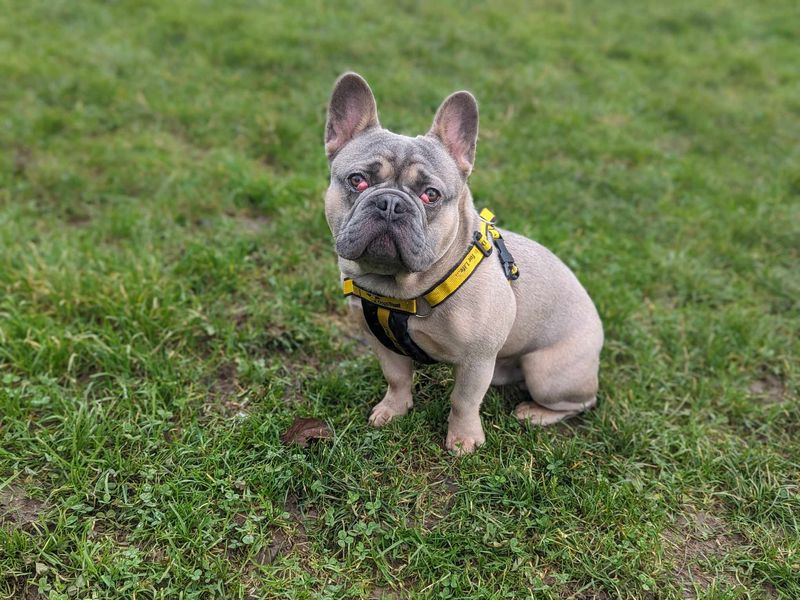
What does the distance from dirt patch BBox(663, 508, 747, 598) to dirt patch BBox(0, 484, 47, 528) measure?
2.91 metres

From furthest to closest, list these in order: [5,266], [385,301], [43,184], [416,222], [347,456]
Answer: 1. [43,184]
2. [5,266]
3. [347,456]
4. [385,301]
5. [416,222]

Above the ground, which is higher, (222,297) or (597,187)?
(597,187)

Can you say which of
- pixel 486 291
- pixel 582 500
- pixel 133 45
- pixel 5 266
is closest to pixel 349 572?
pixel 582 500

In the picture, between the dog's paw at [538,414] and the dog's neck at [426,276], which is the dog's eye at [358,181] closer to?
the dog's neck at [426,276]

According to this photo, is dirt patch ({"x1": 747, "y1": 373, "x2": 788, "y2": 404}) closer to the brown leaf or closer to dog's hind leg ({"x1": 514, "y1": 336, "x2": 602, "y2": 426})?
dog's hind leg ({"x1": 514, "y1": 336, "x2": 602, "y2": 426})

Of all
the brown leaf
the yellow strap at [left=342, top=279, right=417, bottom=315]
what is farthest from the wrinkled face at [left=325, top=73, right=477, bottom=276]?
the brown leaf

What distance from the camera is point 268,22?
8234 millimetres

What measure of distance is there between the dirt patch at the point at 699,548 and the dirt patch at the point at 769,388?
1219mm

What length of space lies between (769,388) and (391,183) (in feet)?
9.83

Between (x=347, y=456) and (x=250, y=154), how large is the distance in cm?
379

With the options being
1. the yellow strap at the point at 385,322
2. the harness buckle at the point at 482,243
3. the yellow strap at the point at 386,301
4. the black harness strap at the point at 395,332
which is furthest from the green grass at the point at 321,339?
the harness buckle at the point at 482,243

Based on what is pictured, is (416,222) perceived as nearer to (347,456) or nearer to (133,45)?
(347,456)

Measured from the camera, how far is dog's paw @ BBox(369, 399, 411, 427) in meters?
3.53

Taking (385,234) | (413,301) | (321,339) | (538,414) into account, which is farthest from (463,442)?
(385,234)
